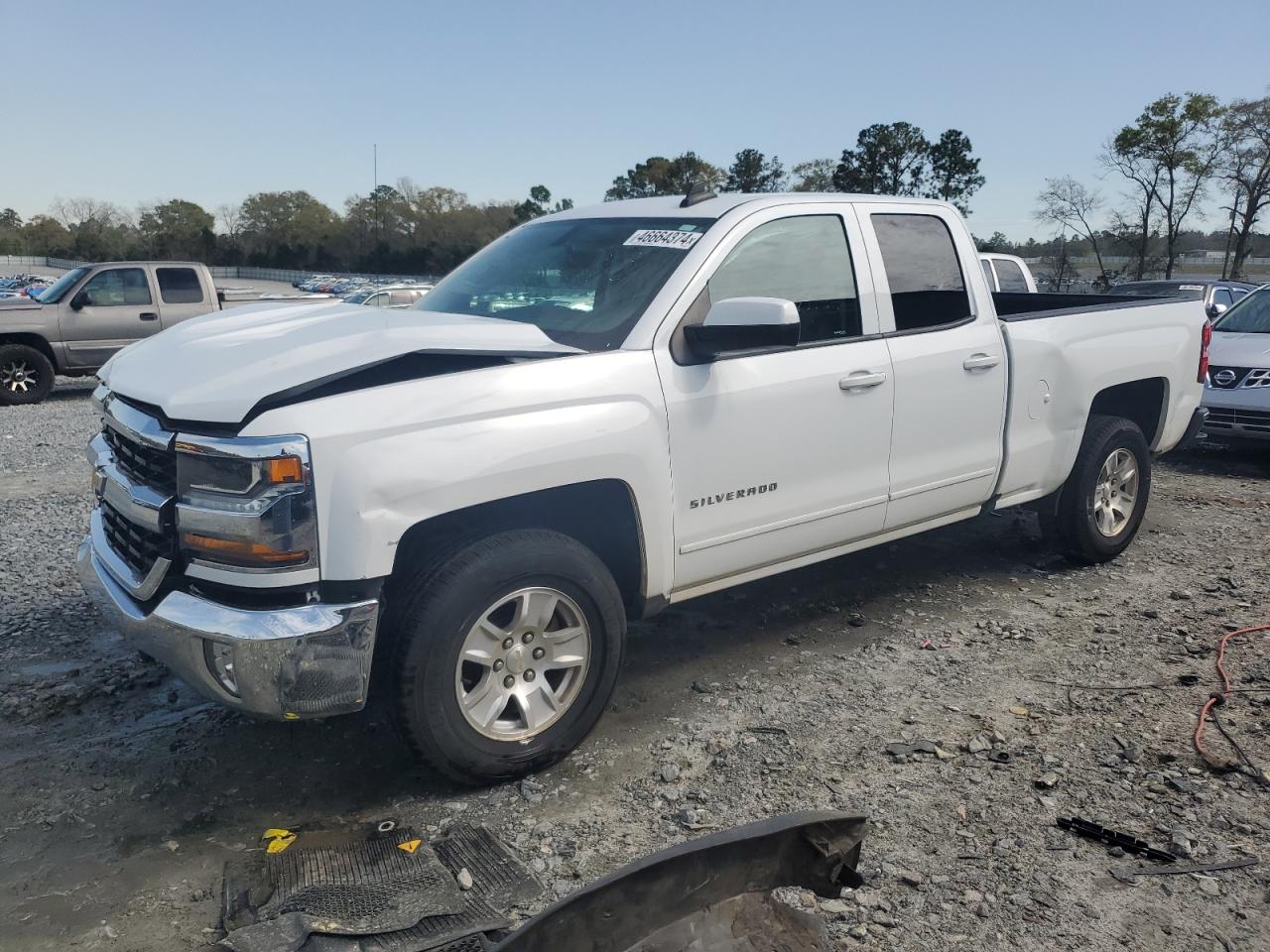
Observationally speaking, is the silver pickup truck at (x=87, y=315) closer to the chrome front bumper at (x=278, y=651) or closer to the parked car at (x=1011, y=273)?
the parked car at (x=1011, y=273)

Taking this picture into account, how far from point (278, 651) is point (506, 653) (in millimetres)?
737

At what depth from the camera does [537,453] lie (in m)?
3.19

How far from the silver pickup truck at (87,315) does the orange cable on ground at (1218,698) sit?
1209cm

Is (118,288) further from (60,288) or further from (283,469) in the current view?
(283,469)

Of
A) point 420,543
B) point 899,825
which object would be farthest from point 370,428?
point 899,825

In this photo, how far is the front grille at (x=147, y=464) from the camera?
3.05 meters

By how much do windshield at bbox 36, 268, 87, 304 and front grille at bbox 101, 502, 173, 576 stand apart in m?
11.7

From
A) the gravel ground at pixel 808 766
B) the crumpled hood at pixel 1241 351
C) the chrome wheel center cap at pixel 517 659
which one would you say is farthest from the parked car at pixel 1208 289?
the chrome wheel center cap at pixel 517 659

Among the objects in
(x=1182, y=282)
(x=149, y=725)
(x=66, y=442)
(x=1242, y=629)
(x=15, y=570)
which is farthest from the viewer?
(x=1182, y=282)

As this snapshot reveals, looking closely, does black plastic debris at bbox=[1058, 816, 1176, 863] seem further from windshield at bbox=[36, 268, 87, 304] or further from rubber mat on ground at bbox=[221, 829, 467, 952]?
windshield at bbox=[36, 268, 87, 304]

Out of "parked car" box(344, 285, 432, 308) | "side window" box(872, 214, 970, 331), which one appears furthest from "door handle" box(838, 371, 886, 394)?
"parked car" box(344, 285, 432, 308)

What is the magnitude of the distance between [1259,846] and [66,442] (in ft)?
33.4

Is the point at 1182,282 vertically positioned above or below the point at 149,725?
above

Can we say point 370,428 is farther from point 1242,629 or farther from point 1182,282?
point 1182,282
